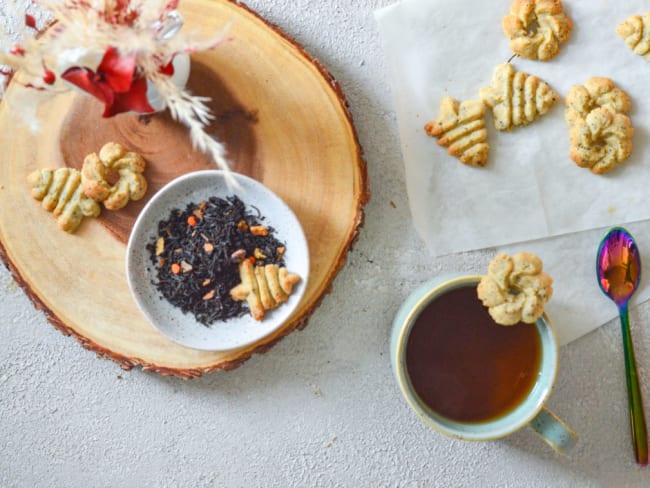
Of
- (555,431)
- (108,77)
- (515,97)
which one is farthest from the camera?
(515,97)

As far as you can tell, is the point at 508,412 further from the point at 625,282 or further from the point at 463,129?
the point at 463,129

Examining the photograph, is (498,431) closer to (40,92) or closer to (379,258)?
(379,258)

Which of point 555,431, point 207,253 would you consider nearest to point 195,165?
point 207,253

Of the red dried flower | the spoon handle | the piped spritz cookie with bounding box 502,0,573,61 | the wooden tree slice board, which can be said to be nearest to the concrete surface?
the spoon handle

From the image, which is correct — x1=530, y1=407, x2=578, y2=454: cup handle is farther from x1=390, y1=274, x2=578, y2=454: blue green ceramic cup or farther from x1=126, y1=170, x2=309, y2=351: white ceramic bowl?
x1=126, y1=170, x2=309, y2=351: white ceramic bowl

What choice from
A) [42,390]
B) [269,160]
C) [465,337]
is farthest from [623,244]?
[42,390]

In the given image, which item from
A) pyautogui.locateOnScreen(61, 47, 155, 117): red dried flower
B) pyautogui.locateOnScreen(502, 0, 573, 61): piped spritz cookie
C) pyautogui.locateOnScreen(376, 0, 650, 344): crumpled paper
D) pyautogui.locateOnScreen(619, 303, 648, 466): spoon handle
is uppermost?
pyautogui.locateOnScreen(61, 47, 155, 117): red dried flower
